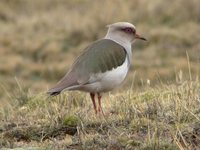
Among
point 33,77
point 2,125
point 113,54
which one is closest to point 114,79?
point 113,54

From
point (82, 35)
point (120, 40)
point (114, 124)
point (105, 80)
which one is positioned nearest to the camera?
point (114, 124)

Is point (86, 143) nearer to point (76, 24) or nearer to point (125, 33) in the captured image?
point (125, 33)

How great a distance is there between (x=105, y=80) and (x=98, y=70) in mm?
106

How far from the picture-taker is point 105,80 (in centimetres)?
586

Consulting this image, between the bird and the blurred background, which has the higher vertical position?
the blurred background

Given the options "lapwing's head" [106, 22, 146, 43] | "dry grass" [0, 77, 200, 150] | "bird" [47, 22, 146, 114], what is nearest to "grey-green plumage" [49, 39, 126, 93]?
"bird" [47, 22, 146, 114]

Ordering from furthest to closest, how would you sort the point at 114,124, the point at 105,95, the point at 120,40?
1. the point at 105,95
2. the point at 120,40
3. the point at 114,124

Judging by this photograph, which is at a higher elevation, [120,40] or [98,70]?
[120,40]

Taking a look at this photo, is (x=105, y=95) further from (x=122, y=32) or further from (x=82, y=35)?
(x=82, y=35)

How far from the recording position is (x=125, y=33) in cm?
638

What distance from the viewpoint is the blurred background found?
41.0 feet

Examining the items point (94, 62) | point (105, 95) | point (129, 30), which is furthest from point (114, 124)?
point (105, 95)

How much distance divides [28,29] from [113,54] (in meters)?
9.16

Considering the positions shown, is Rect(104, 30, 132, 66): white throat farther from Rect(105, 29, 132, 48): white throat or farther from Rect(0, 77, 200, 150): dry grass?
Rect(0, 77, 200, 150): dry grass
